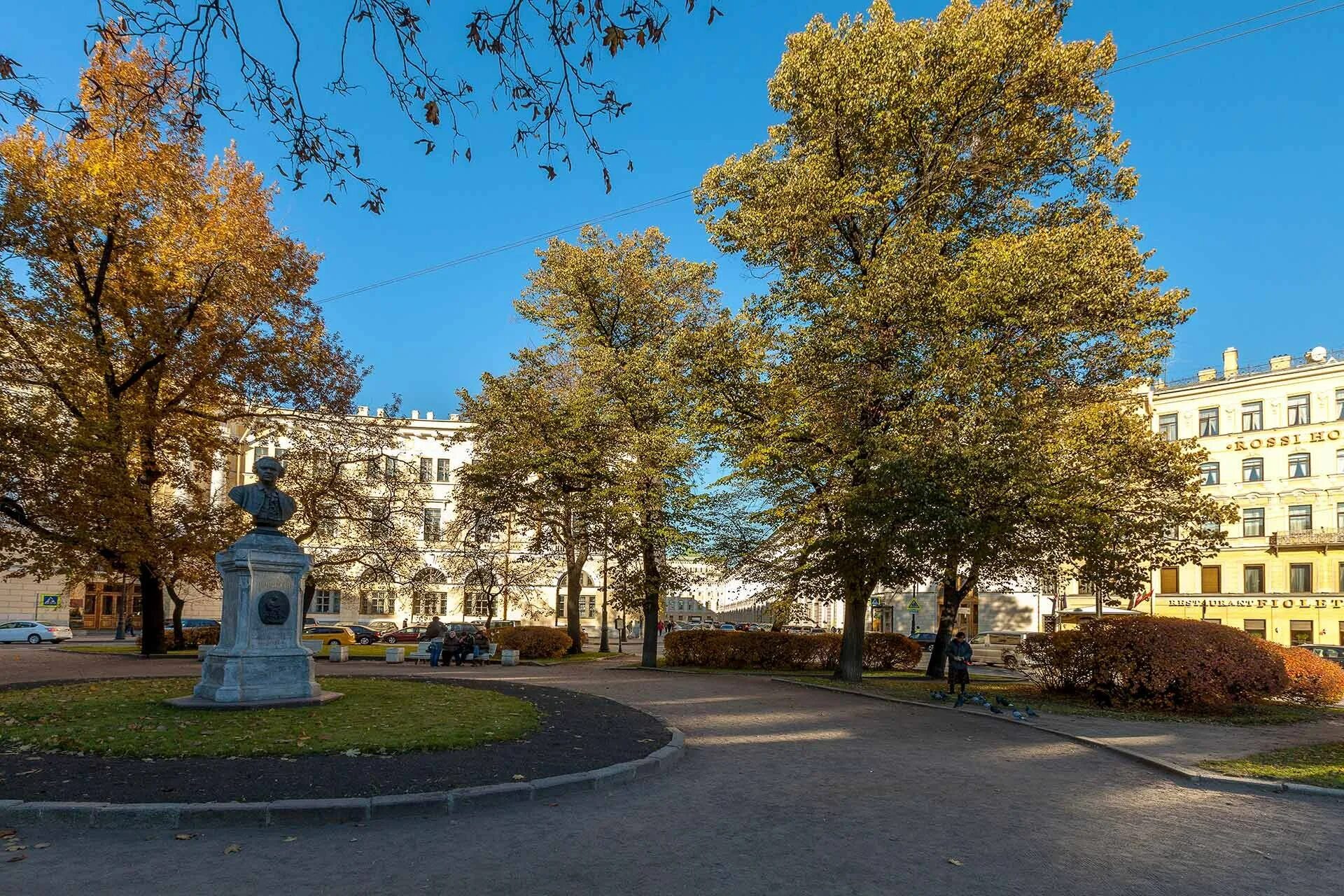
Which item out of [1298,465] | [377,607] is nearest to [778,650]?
[1298,465]

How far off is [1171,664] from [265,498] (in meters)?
16.9

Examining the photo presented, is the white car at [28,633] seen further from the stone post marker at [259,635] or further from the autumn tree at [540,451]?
the stone post marker at [259,635]

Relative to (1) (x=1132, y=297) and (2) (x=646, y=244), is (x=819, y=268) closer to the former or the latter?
(1) (x=1132, y=297)

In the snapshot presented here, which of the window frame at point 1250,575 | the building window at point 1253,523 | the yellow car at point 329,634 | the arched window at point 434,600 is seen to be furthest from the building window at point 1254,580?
the yellow car at point 329,634

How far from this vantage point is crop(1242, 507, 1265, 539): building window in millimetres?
48969

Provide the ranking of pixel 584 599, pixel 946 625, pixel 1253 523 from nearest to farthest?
pixel 946 625 < pixel 1253 523 < pixel 584 599

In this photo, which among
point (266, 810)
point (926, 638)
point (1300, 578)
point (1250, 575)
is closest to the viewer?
point (266, 810)


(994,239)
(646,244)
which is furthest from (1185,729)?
(646,244)

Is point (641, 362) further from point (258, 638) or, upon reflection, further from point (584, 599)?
point (584, 599)

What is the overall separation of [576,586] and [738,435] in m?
16.2

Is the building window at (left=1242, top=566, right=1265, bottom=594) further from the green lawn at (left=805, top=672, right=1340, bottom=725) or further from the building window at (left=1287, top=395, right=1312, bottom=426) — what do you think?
the green lawn at (left=805, top=672, right=1340, bottom=725)

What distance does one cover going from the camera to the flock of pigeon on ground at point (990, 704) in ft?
50.3

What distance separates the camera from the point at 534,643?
32156 millimetres

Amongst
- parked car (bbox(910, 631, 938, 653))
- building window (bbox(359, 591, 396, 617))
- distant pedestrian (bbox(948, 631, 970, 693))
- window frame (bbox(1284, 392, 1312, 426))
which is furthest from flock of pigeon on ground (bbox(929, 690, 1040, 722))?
building window (bbox(359, 591, 396, 617))
